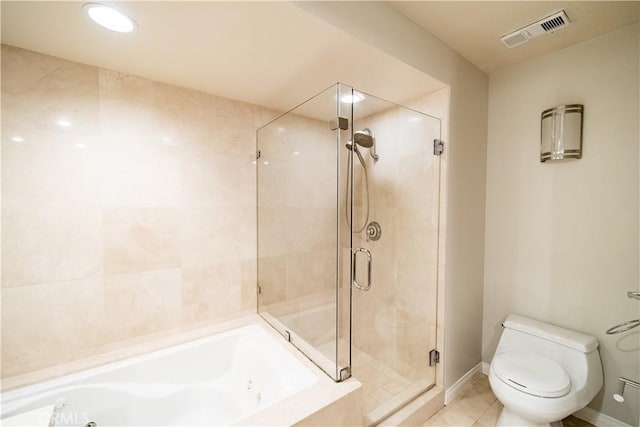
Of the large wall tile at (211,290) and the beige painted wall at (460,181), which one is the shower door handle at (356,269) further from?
the large wall tile at (211,290)

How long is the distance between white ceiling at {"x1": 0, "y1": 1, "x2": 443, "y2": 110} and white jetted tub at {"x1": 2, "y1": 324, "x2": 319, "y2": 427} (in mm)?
1676

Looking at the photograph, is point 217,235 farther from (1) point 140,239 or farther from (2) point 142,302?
(2) point 142,302

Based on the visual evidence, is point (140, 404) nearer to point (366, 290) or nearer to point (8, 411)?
point (8, 411)

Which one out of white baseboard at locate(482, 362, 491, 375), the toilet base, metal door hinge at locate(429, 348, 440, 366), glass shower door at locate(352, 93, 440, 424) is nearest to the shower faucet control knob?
glass shower door at locate(352, 93, 440, 424)

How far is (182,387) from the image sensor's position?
1605mm

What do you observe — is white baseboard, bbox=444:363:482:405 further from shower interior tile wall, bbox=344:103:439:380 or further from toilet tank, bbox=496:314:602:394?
toilet tank, bbox=496:314:602:394

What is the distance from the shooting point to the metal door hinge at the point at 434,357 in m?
→ 1.85

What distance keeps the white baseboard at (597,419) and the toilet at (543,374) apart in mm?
270

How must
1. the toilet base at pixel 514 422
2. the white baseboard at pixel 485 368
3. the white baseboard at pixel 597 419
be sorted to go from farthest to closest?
1. the white baseboard at pixel 485 368
2. the white baseboard at pixel 597 419
3. the toilet base at pixel 514 422

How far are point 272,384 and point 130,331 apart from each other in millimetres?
954

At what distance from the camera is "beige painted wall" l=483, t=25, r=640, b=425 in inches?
60.0

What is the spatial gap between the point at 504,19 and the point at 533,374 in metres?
1.99

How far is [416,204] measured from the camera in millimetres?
1874

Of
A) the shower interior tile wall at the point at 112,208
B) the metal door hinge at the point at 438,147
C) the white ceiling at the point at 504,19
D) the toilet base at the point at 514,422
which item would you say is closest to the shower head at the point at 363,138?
the metal door hinge at the point at 438,147
